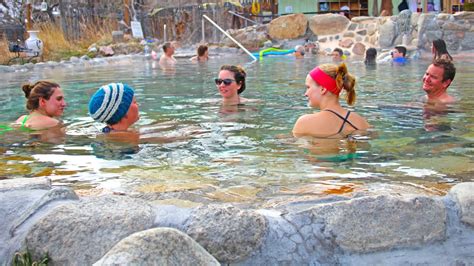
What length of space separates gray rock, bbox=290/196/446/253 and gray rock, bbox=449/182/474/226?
0.30 ft

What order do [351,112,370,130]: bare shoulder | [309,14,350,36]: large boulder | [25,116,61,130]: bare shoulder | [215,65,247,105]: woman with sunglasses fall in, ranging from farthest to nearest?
[309,14,350,36]: large boulder, [215,65,247,105]: woman with sunglasses, [25,116,61,130]: bare shoulder, [351,112,370,130]: bare shoulder

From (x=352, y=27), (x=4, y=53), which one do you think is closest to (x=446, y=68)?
Result: (x=352, y=27)

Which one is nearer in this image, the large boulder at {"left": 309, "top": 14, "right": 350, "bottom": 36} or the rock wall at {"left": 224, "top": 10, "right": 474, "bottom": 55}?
the rock wall at {"left": 224, "top": 10, "right": 474, "bottom": 55}

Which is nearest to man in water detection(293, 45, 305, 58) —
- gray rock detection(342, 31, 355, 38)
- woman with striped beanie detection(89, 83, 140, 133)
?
gray rock detection(342, 31, 355, 38)

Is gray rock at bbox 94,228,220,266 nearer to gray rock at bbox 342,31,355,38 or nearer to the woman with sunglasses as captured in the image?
the woman with sunglasses

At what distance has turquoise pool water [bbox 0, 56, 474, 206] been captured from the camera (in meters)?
3.38

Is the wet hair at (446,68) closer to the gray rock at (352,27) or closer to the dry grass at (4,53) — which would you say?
the dry grass at (4,53)

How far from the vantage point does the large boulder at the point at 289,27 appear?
2047cm

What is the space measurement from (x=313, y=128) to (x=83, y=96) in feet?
17.0

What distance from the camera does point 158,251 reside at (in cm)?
209

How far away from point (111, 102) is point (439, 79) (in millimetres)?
3847

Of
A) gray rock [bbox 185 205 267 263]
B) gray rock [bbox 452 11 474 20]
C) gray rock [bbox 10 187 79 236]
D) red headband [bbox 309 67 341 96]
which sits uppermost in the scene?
gray rock [bbox 452 11 474 20]

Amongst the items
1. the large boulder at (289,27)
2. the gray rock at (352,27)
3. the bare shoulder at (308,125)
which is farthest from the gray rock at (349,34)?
the bare shoulder at (308,125)

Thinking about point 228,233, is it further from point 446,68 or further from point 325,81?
point 446,68
